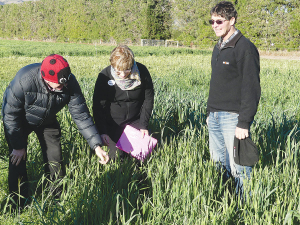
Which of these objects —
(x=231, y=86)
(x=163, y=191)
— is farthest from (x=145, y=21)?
(x=163, y=191)

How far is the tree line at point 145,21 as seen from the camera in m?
28.2

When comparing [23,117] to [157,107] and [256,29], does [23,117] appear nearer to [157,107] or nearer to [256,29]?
[157,107]

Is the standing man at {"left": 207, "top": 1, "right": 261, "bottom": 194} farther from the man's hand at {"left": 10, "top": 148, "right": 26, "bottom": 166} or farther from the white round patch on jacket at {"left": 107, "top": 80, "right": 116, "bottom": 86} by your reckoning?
the man's hand at {"left": 10, "top": 148, "right": 26, "bottom": 166}

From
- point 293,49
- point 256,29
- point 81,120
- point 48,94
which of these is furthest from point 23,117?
point 256,29

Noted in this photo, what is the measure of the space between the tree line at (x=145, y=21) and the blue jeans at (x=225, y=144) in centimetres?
2909

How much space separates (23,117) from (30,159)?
703 millimetres

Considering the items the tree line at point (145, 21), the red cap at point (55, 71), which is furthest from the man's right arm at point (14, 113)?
the tree line at point (145, 21)

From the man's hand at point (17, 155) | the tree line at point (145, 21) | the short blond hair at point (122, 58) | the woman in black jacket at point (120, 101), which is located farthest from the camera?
the tree line at point (145, 21)

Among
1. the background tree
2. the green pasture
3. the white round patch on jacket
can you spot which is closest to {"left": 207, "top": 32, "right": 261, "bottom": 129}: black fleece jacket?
the green pasture

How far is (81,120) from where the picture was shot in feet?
7.09

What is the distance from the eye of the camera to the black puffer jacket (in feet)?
6.11

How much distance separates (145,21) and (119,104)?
132 ft

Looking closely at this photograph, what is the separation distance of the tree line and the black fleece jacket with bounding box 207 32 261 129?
2918cm

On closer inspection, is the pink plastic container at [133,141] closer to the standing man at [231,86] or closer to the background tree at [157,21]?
the standing man at [231,86]
